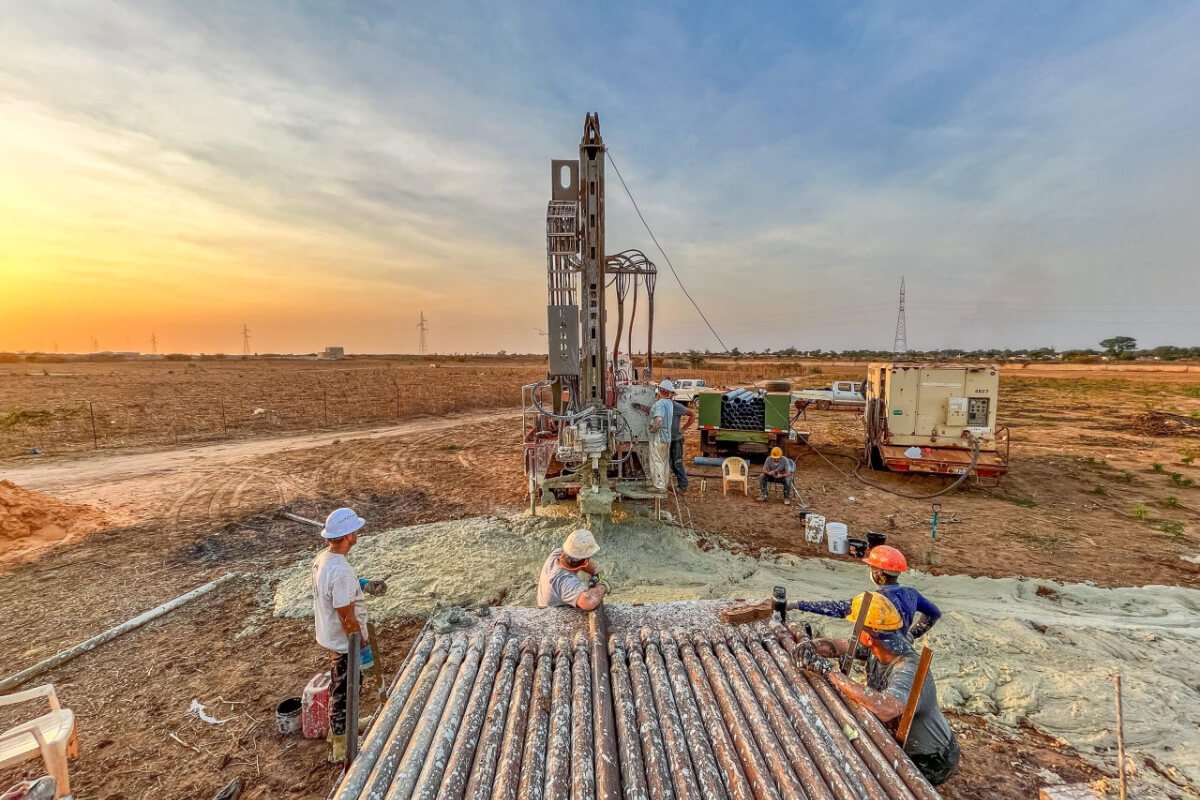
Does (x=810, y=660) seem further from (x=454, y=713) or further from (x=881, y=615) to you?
(x=454, y=713)

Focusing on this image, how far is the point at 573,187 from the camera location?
29.0 feet

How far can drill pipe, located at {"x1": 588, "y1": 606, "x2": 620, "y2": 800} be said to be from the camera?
248cm

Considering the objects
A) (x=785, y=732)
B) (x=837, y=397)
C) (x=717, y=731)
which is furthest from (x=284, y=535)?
(x=837, y=397)

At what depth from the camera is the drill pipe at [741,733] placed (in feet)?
8.06

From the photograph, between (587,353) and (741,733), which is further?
(587,353)

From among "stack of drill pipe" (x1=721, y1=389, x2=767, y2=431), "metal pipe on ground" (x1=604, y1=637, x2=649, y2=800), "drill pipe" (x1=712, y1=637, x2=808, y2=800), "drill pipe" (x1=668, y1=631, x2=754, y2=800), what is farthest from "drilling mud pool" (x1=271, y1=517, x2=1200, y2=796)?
"stack of drill pipe" (x1=721, y1=389, x2=767, y2=431)

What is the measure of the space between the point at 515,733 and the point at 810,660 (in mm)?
1853

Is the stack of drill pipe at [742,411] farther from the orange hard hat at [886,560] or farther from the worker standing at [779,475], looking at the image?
the orange hard hat at [886,560]

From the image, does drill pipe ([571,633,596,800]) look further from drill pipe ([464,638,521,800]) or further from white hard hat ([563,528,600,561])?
white hard hat ([563,528,600,561])

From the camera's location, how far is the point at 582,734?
2.74 m

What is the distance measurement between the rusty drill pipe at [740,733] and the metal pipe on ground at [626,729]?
0.51 m

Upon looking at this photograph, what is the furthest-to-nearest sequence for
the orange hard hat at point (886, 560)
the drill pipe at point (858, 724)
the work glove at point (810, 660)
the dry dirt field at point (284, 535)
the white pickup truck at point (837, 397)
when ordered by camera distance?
the white pickup truck at point (837, 397)
the dry dirt field at point (284, 535)
the orange hard hat at point (886, 560)
the work glove at point (810, 660)
the drill pipe at point (858, 724)

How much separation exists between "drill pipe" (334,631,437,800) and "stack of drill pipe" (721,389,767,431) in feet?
39.2

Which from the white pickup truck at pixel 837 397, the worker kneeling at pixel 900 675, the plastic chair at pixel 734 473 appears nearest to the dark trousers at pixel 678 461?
the plastic chair at pixel 734 473
